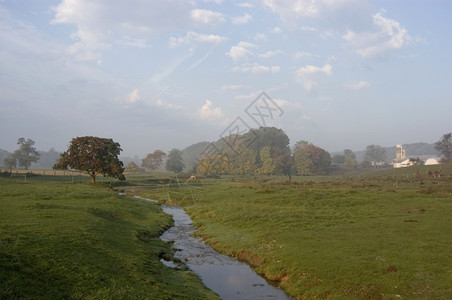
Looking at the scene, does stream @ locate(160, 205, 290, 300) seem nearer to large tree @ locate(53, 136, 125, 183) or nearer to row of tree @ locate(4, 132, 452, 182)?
large tree @ locate(53, 136, 125, 183)

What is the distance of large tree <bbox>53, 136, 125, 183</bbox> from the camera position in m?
72.9

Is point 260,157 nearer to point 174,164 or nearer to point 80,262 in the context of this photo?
point 174,164

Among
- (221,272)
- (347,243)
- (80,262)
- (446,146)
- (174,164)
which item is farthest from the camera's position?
(174,164)

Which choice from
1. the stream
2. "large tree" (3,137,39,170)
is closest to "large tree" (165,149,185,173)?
"large tree" (3,137,39,170)

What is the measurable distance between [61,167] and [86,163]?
19.2 ft

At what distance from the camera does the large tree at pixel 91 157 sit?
72.9m

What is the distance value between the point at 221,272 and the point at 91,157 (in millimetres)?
58785

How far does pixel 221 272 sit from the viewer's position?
22.6 metres

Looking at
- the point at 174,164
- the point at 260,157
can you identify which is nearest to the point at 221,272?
the point at 260,157

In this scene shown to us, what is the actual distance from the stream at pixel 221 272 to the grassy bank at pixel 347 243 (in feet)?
2.92

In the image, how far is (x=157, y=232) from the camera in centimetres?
3434

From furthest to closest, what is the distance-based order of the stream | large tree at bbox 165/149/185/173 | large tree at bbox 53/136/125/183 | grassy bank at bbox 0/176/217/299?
1. large tree at bbox 165/149/185/173
2. large tree at bbox 53/136/125/183
3. the stream
4. grassy bank at bbox 0/176/217/299

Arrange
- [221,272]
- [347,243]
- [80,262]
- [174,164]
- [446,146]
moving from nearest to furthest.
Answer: [80,262] → [221,272] → [347,243] → [446,146] → [174,164]

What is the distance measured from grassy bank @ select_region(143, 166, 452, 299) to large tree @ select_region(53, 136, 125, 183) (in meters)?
36.9
